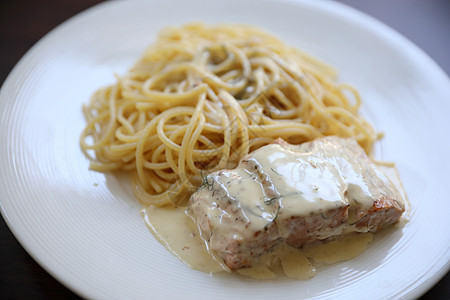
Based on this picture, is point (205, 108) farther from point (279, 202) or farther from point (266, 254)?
point (266, 254)

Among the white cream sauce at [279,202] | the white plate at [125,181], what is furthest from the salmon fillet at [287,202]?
the white plate at [125,181]

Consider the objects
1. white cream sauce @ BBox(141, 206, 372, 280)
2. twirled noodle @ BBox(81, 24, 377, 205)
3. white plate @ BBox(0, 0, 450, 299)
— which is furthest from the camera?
twirled noodle @ BBox(81, 24, 377, 205)

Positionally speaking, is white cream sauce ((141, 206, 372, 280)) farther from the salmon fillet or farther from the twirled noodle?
the twirled noodle

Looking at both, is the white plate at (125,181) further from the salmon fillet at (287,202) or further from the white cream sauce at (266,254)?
the salmon fillet at (287,202)

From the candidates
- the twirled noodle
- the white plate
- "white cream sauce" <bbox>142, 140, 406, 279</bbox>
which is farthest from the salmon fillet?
the twirled noodle

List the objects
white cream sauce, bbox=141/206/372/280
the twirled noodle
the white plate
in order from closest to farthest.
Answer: the white plate → white cream sauce, bbox=141/206/372/280 → the twirled noodle

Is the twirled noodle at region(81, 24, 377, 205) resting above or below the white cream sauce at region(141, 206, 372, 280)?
above

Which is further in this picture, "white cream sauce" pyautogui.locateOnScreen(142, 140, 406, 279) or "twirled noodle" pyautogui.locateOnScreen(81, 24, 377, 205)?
"twirled noodle" pyautogui.locateOnScreen(81, 24, 377, 205)
